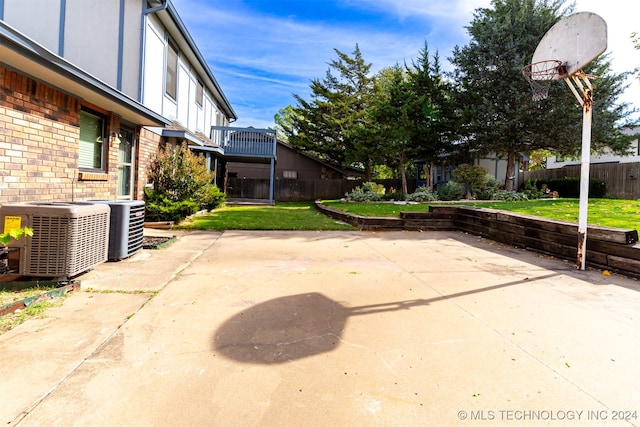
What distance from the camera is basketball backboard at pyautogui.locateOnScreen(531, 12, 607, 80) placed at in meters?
4.95

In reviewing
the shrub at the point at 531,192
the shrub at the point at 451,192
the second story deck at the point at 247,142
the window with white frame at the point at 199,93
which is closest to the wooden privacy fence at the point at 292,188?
the second story deck at the point at 247,142

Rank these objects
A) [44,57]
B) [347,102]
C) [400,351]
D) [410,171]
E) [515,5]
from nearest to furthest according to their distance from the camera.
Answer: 1. [400,351]
2. [44,57]
3. [515,5]
4. [347,102]
5. [410,171]

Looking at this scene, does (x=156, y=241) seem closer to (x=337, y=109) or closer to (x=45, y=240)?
(x=45, y=240)

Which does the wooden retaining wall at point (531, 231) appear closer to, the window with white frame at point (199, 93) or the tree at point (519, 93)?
the window with white frame at point (199, 93)

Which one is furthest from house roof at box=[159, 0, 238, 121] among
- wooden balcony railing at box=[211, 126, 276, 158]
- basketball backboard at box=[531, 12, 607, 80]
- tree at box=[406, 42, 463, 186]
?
tree at box=[406, 42, 463, 186]

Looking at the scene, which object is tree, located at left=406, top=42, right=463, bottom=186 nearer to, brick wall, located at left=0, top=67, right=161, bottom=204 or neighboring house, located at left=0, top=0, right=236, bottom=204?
neighboring house, located at left=0, top=0, right=236, bottom=204

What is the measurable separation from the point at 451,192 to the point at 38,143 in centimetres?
1506

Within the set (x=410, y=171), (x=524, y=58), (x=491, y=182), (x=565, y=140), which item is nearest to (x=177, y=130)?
(x=491, y=182)

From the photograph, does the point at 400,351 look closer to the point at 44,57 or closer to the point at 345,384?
the point at 345,384

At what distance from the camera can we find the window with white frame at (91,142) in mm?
6129

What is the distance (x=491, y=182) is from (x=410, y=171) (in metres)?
13.6

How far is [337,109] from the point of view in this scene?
2638 cm

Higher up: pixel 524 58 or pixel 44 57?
pixel 524 58

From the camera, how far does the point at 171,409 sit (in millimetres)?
1803
